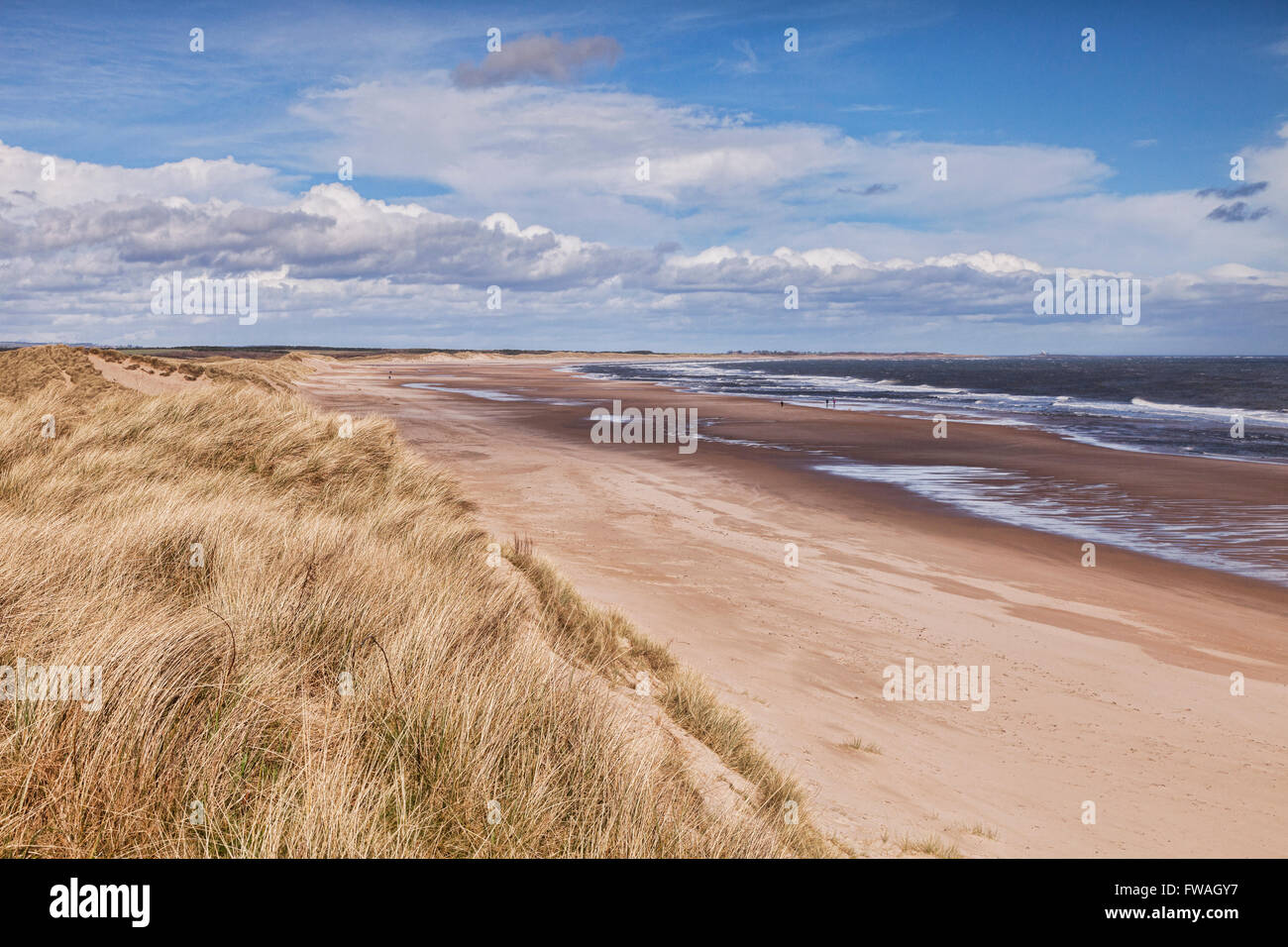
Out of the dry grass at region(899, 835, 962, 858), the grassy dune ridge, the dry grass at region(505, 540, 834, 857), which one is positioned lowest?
the dry grass at region(899, 835, 962, 858)

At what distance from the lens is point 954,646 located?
8773mm

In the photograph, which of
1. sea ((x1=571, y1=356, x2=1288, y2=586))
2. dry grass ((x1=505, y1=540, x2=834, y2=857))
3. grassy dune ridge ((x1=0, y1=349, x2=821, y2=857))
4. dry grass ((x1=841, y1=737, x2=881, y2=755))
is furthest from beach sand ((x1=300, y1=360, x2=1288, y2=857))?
grassy dune ridge ((x1=0, y1=349, x2=821, y2=857))

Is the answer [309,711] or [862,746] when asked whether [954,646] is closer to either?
[862,746]

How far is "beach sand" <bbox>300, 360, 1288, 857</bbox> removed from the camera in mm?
5547

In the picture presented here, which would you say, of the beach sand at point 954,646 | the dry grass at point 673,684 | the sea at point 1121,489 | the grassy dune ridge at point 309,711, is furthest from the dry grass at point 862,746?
the sea at point 1121,489

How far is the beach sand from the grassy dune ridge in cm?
127

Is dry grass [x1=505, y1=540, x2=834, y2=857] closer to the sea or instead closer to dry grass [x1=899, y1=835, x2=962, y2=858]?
dry grass [x1=899, y1=835, x2=962, y2=858]

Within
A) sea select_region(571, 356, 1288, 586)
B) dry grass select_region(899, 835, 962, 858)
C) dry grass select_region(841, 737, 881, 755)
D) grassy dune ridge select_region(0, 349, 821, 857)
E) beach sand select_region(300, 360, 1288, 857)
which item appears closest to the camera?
grassy dune ridge select_region(0, 349, 821, 857)

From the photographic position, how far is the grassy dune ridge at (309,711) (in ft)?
9.41

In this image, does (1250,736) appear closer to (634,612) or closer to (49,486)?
(634,612)

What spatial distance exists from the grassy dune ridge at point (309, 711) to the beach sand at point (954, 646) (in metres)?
1.27

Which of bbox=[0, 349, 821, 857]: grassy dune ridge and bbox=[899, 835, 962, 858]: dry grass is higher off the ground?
bbox=[0, 349, 821, 857]: grassy dune ridge

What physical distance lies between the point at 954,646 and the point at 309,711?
23.7 feet

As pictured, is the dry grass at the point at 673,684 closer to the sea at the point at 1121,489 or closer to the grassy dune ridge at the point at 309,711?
the grassy dune ridge at the point at 309,711
